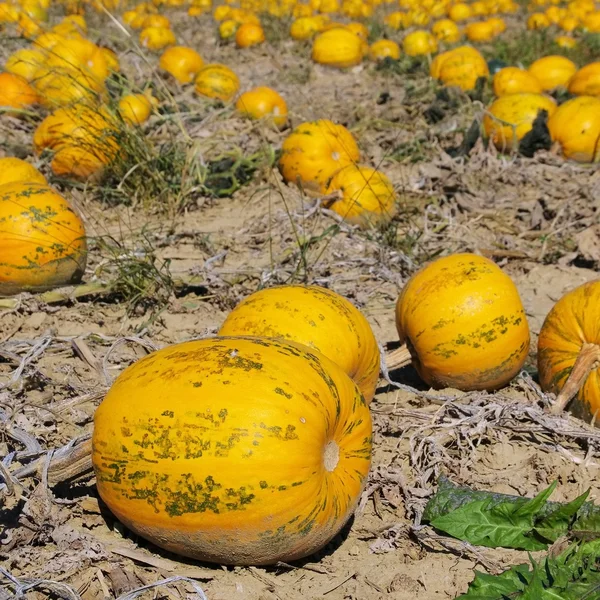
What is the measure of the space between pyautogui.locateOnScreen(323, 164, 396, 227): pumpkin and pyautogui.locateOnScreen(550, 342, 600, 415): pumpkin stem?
8.25 ft

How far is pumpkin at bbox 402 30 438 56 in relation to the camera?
38.6 feet

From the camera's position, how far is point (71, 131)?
6008 millimetres

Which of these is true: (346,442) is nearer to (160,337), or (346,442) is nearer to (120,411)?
(120,411)

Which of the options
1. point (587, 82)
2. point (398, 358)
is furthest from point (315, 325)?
point (587, 82)

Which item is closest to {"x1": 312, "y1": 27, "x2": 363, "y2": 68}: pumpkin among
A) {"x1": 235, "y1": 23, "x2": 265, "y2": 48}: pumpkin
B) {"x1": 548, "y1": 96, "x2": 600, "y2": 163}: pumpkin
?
{"x1": 235, "y1": 23, "x2": 265, "y2": 48}: pumpkin

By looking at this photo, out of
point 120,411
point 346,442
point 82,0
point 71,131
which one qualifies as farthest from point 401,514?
point 82,0

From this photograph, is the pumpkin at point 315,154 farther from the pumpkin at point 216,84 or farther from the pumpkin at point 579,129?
the pumpkin at point 216,84

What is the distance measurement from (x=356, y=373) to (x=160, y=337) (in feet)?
4.60

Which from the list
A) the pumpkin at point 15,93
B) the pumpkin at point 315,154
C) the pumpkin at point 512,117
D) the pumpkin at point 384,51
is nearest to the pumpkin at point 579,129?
the pumpkin at point 512,117

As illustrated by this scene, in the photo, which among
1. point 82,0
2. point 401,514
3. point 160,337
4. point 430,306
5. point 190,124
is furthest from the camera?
point 82,0

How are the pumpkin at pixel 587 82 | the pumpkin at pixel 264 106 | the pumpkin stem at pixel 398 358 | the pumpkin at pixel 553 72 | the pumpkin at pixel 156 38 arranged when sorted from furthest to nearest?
the pumpkin at pixel 156 38, the pumpkin at pixel 553 72, the pumpkin at pixel 587 82, the pumpkin at pixel 264 106, the pumpkin stem at pixel 398 358

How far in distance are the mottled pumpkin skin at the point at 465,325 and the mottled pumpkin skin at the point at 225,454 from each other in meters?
1.14

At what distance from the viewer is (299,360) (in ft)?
8.38

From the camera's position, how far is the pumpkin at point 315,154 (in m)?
6.24
